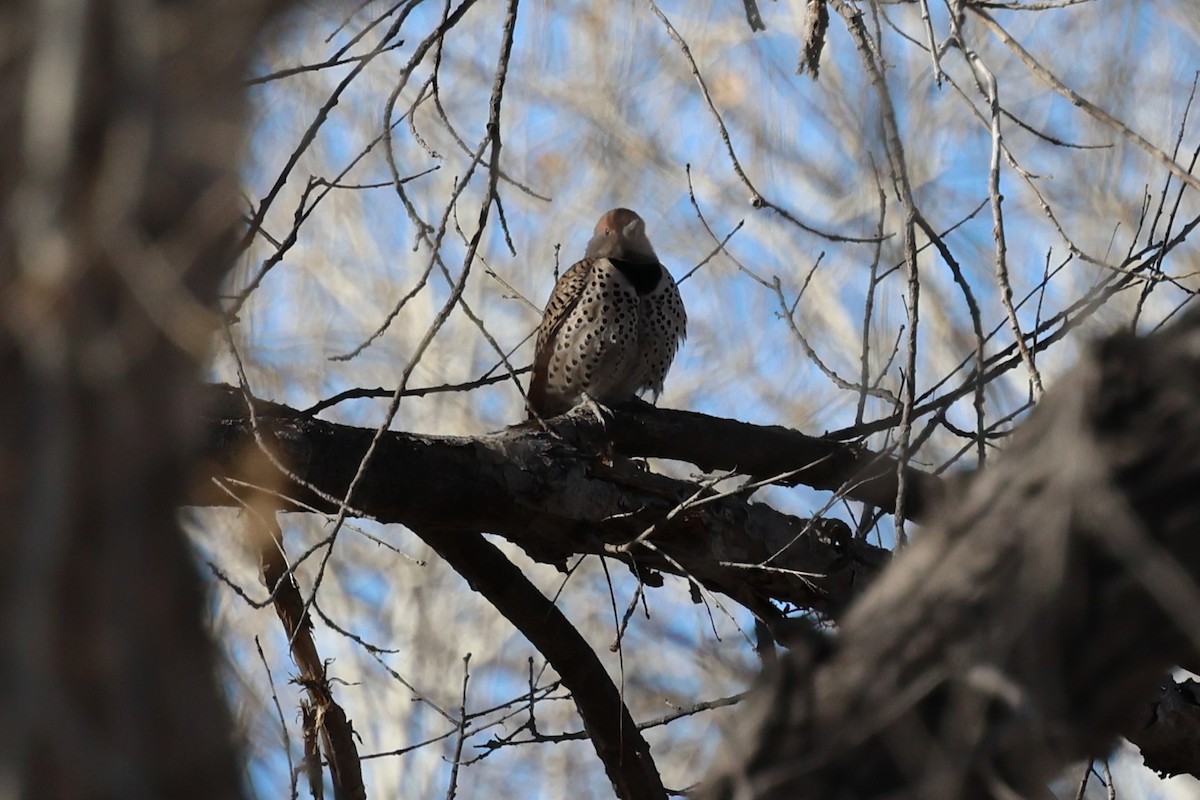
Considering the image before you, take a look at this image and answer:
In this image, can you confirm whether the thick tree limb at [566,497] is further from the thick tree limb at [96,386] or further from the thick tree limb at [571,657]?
the thick tree limb at [96,386]

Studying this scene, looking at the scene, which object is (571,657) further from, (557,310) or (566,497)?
(557,310)

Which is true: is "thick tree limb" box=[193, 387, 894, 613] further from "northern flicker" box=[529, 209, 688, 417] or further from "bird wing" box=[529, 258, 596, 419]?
"bird wing" box=[529, 258, 596, 419]

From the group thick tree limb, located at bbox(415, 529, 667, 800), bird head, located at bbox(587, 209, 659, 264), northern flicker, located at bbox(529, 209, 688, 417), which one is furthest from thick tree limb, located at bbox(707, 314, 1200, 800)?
bird head, located at bbox(587, 209, 659, 264)

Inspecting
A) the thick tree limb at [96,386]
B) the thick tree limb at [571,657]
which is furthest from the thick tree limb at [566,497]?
the thick tree limb at [96,386]

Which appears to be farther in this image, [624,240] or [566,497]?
[624,240]

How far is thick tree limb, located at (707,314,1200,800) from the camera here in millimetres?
1486

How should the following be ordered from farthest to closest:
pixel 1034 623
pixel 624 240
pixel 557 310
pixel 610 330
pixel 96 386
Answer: pixel 624 240 < pixel 557 310 < pixel 610 330 < pixel 1034 623 < pixel 96 386

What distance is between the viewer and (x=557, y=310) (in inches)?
254

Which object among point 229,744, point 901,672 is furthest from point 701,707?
point 229,744

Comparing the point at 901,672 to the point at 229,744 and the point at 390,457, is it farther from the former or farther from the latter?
the point at 390,457

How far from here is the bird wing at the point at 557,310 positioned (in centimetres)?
641

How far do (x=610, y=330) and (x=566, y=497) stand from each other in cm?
291

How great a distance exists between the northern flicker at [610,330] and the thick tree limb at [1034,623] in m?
4.71

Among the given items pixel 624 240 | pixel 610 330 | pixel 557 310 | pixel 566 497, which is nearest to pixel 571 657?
pixel 566 497
